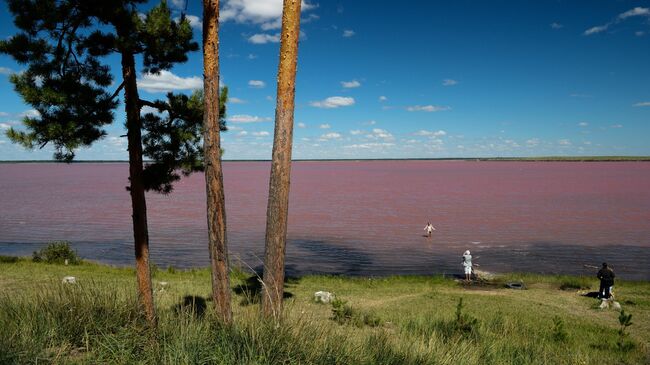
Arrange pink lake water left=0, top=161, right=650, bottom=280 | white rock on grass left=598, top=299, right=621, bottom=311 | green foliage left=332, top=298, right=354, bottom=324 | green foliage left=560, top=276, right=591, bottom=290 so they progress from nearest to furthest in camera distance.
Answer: green foliage left=332, top=298, right=354, bottom=324, white rock on grass left=598, top=299, right=621, bottom=311, green foliage left=560, top=276, right=591, bottom=290, pink lake water left=0, top=161, right=650, bottom=280

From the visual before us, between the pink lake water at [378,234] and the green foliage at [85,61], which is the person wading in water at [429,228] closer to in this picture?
the pink lake water at [378,234]

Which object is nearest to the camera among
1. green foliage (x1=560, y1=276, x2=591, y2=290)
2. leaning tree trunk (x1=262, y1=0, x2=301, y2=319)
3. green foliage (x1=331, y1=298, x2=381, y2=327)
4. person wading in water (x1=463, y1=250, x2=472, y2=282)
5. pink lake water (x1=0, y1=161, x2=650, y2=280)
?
leaning tree trunk (x1=262, y1=0, x2=301, y2=319)

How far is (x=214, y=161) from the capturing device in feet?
26.7

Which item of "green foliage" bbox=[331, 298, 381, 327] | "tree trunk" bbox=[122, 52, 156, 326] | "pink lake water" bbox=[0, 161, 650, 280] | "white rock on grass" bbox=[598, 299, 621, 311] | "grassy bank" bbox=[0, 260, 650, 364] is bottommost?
"pink lake water" bbox=[0, 161, 650, 280]

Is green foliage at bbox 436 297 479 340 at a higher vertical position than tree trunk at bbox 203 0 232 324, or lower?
lower

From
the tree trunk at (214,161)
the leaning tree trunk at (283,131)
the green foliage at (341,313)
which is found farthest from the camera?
the green foliage at (341,313)

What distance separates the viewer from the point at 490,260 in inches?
1056

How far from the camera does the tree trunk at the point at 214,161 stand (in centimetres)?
811

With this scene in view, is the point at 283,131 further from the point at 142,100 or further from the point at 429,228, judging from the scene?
the point at 429,228

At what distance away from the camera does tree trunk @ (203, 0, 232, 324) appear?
A: 26.6 feet

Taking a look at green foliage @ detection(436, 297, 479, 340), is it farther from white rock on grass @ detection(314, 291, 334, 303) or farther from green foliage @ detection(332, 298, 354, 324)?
white rock on grass @ detection(314, 291, 334, 303)

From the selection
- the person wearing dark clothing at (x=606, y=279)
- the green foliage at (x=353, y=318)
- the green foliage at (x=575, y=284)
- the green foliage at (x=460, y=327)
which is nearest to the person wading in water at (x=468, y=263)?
the green foliage at (x=575, y=284)

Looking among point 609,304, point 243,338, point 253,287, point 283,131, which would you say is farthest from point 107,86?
point 609,304

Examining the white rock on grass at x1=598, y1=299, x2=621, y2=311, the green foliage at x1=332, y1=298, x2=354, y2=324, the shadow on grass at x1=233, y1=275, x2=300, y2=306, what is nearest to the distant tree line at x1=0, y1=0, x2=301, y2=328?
the green foliage at x1=332, y1=298, x2=354, y2=324
